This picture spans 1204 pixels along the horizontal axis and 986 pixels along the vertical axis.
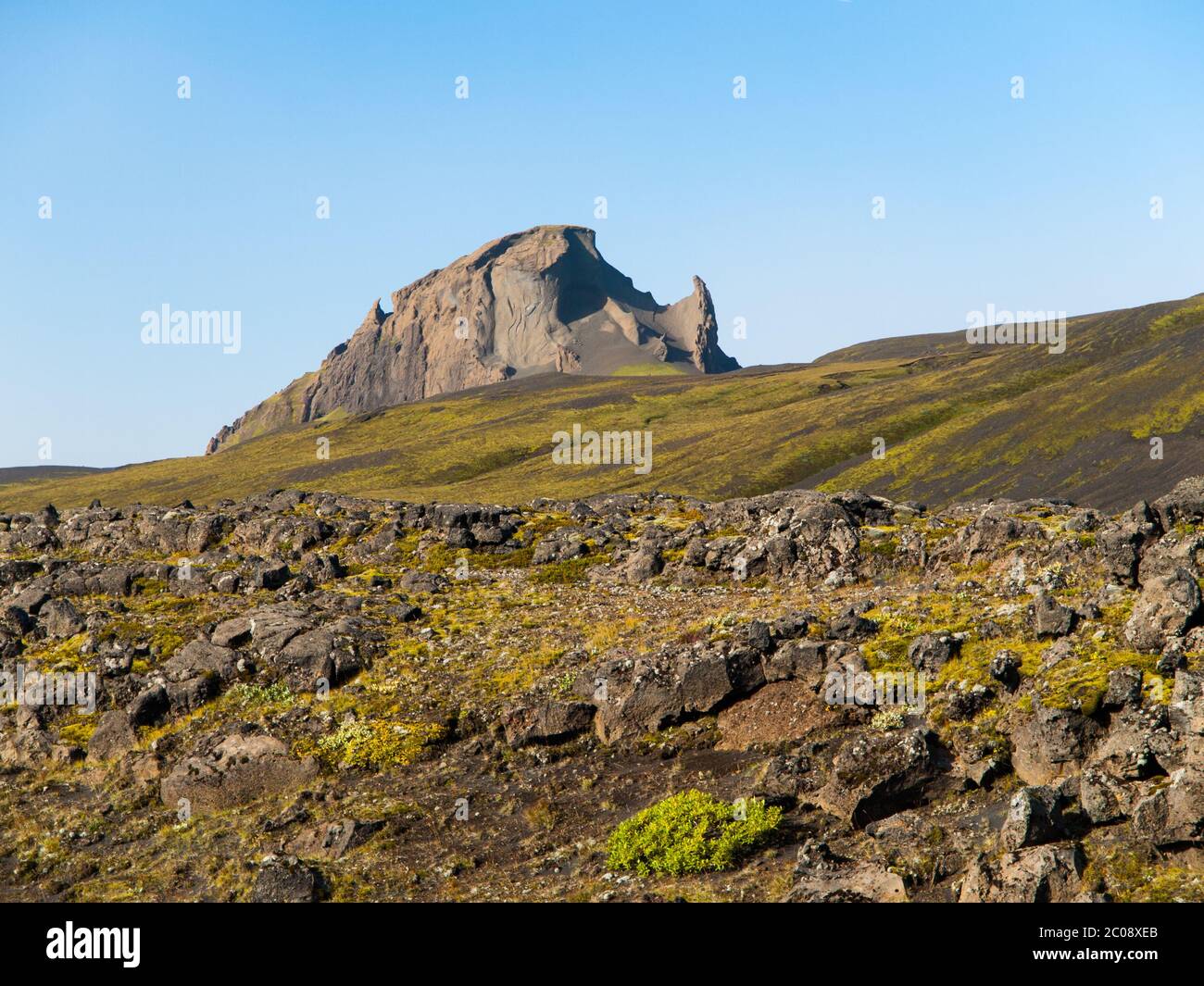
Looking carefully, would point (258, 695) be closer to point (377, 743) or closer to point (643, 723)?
point (377, 743)

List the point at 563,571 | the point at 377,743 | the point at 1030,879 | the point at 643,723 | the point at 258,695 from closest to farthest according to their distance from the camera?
the point at 1030,879 → the point at 643,723 → the point at 377,743 → the point at 258,695 → the point at 563,571

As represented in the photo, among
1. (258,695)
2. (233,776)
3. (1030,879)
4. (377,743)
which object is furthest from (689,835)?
(258,695)

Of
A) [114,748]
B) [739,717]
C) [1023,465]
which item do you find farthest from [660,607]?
[1023,465]

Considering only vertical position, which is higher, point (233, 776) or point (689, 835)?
point (689, 835)

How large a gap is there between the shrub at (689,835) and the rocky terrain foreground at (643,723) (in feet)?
0.45

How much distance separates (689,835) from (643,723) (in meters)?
7.63

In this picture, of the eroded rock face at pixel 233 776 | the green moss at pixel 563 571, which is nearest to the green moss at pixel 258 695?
the eroded rock face at pixel 233 776

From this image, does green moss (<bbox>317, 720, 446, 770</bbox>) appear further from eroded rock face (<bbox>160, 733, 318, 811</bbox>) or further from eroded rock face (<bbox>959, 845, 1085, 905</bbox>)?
eroded rock face (<bbox>959, 845, 1085, 905</bbox>)

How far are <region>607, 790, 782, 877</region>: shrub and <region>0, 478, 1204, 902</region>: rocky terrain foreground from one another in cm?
14

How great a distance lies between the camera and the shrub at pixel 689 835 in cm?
2562

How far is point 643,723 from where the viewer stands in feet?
112

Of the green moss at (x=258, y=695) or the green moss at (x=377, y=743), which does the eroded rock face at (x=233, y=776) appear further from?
the green moss at (x=258, y=695)

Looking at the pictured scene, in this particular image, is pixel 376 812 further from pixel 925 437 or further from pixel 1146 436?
pixel 925 437

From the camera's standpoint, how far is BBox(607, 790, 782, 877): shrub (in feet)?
84.1
